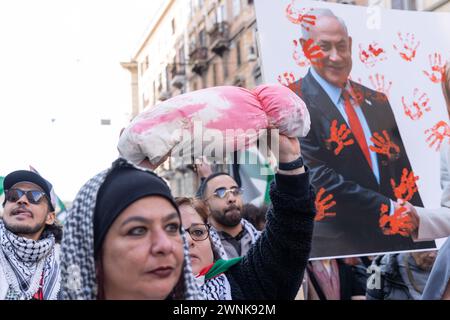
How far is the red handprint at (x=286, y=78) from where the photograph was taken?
3.31 meters

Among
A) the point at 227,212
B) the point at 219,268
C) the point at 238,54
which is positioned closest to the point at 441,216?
the point at 227,212

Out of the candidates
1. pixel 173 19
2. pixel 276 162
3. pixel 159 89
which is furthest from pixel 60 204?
pixel 173 19

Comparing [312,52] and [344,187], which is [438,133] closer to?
[344,187]

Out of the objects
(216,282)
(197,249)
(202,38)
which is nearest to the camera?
(216,282)

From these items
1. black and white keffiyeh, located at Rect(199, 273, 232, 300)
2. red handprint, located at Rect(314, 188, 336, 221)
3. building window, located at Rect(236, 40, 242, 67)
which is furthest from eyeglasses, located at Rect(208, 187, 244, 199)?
building window, located at Rect(236, 40, 242, 67)

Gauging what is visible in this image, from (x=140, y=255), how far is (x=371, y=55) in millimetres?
2419

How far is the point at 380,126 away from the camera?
138 inches

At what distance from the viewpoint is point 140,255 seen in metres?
1.60

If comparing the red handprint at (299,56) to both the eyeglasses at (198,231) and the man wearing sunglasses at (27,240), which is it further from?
the man wearing sunglasses at (27,240)

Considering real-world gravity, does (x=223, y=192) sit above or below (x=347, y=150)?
below

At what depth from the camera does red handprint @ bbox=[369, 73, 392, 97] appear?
11.7 ft

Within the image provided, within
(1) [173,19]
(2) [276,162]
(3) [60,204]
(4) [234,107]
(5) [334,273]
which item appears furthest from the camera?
(1) [173,19]
